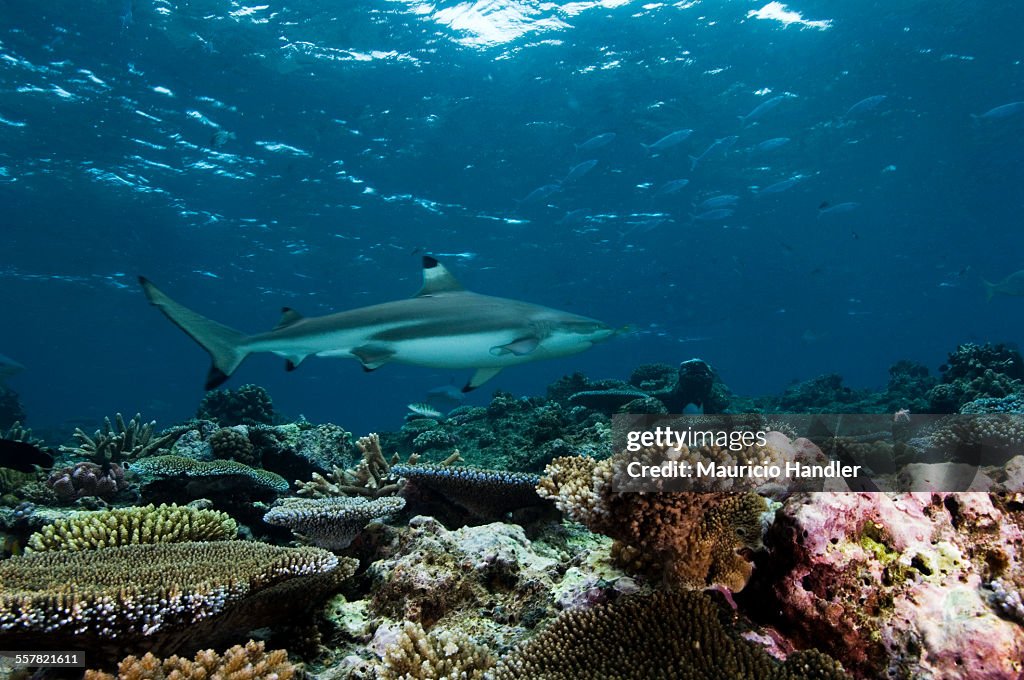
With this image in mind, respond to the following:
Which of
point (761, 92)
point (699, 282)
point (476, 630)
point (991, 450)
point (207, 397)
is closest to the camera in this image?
point (476, 630)

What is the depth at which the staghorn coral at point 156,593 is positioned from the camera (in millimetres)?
2490

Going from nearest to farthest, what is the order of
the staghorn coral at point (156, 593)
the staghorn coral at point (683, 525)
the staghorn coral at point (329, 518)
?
the staghorn coral at point (156, 593), the staghorn coral at point (683, 525), the staghorn coral at point (329, 518)

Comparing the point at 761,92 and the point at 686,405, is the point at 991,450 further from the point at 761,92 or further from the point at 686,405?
the point at 761,92

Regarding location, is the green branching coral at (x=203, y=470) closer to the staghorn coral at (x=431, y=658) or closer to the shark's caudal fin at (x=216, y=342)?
the shark's caudal fin at (x=216, y=342)

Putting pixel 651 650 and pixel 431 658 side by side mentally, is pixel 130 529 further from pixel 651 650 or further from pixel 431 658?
pixel 651 650

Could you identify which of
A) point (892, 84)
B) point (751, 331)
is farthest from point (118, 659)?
point (751, 331)

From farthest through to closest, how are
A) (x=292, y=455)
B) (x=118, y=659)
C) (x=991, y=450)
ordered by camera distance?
(x=292, y=455), (x=991, y=450), (x=118, y=659)

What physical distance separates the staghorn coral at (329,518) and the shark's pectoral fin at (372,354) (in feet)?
12.9

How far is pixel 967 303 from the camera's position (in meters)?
59.8

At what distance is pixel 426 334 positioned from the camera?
8.20m

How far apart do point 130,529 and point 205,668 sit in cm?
238

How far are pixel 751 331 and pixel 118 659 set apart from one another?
→ 223ft

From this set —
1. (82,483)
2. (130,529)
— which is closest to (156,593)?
(130,529)

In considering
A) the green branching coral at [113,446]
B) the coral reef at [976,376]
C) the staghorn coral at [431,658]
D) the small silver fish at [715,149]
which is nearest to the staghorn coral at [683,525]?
the staghorn coral at [431,658]
